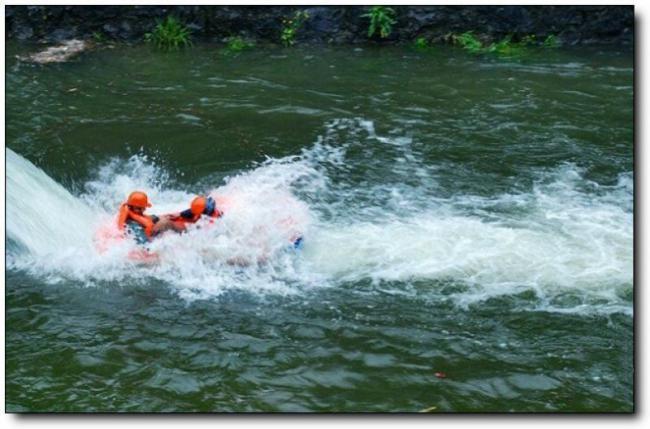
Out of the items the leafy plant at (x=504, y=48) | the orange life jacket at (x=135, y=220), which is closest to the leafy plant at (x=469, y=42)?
the leafy plant at (x=504, y=48)

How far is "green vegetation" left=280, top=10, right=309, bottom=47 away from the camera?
15.8 metres

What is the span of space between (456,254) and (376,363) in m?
2.09

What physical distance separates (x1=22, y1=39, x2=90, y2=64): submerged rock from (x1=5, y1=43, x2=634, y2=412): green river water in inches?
24.6

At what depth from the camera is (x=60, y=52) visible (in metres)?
15.2

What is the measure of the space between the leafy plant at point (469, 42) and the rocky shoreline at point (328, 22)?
0.21 m

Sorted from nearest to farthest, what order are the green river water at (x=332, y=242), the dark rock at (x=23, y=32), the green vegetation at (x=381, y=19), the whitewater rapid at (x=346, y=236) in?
the green river water at (x=332, y=242) → the whitewater rapid at (x=346, y=236) → the green vegetation at (x=381, y=19) → the dark rock at (x=23, y=32)

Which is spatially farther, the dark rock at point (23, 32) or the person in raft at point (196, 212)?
the dark rock at point (23, 32)

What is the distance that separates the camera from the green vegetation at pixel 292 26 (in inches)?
623

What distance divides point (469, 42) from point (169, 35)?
5.76 m

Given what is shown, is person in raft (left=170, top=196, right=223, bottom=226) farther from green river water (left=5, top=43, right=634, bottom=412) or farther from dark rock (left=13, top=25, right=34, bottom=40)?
dark rock (left=13, top=25, right=34, bottom=40)

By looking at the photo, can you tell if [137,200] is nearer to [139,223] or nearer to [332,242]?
[139,223]

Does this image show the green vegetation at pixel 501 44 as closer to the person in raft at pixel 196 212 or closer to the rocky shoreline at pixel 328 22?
the rocky shoreline at pixel 328 22

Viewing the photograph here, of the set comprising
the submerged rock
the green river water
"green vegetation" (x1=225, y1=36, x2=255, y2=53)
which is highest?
"green vegetation" (x1=225, y1=36, x2=255, y2=53)

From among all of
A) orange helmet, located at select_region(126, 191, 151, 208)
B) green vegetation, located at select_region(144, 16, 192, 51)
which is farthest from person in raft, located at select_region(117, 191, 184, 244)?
green vegetation, located at select_region(144, 16, 192, 51)
